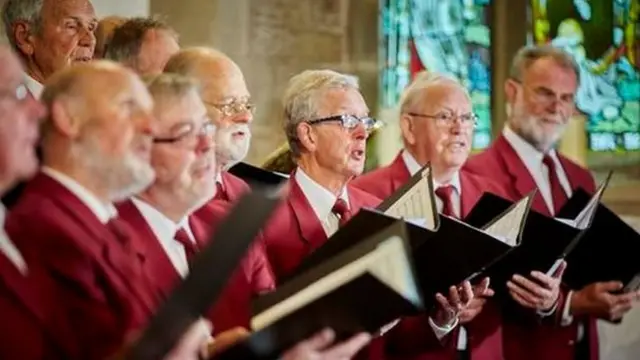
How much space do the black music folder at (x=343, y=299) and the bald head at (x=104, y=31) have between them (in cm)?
161

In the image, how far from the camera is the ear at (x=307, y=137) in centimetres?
338

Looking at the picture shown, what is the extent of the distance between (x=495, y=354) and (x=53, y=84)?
186 cm

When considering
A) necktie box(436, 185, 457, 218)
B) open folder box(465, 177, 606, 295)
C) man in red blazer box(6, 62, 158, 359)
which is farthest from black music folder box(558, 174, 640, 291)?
man in red blazer box(6, 62, 158, 359)

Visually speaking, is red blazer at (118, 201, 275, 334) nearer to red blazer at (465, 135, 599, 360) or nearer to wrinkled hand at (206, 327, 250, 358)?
wrinkled hand at (206, 327, 250, 358)

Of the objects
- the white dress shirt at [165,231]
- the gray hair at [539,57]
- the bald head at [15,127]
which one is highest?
the bald head at [15,127]

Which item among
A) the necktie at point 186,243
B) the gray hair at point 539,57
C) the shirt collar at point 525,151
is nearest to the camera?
the necktie at point 186,243

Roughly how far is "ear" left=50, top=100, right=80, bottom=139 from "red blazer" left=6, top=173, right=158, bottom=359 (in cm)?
9

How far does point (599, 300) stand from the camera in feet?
13.3

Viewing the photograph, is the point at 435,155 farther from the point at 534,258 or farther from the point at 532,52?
the point at 532,52

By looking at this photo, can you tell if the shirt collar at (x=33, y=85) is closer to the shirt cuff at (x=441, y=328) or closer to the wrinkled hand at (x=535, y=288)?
the shirt cuff at (x=441, y=328)

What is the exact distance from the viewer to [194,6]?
5.51m

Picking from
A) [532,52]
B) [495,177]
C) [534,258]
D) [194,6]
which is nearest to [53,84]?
[534,258]

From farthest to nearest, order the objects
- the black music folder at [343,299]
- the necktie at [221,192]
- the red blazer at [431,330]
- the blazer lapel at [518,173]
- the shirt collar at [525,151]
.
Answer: the shirt collar at [525,151], the blazer lapel at [518,173], the red blazer at [431,330], the necktie at [221,192], the black music folder at [343,299]

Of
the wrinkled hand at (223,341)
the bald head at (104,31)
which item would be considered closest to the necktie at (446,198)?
the bald head at (104,31)
